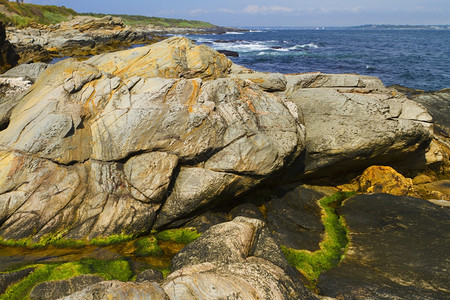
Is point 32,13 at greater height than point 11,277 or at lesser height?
greater

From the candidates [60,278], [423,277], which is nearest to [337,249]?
[423,277]

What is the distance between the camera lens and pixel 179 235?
11.1 metres

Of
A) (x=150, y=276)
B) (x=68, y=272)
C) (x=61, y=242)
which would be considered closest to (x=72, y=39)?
(x=61, y=242)

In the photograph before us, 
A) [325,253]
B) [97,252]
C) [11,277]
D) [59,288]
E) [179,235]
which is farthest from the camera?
[179,235]

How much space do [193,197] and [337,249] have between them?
5.50m

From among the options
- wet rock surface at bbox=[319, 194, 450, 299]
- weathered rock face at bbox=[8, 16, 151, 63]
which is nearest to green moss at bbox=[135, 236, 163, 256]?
wet rock surface at bbox=[319, 194, 450, 299]

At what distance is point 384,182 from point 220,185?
8708 mm

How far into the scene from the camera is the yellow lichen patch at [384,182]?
47.6 feet

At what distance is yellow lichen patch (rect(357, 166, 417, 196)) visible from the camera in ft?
47.6

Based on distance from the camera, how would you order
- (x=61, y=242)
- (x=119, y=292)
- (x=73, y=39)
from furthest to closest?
(x=73, y=39) < (x=61, y=242) < (x=119, y=292)

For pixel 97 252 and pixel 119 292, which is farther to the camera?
pixel 97 252

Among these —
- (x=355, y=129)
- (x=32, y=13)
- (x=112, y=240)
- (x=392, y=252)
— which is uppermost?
(x=32, y=13)

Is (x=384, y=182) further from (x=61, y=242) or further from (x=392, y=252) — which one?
(x=61, y=242)

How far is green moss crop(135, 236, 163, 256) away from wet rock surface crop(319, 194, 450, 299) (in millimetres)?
5278
